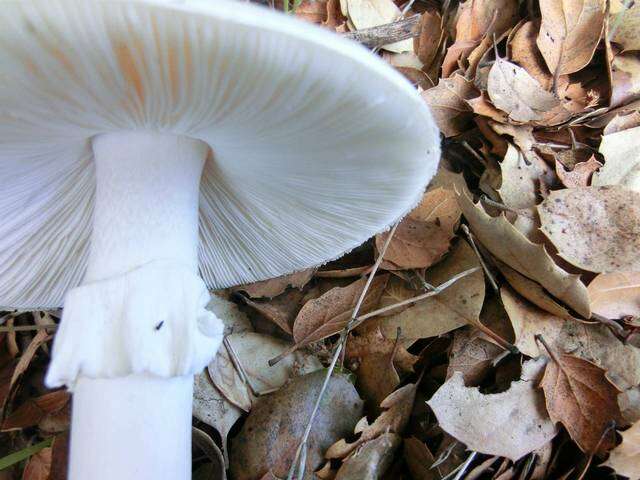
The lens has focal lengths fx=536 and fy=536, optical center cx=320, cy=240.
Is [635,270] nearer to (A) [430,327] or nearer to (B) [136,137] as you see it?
(A) [430,327]

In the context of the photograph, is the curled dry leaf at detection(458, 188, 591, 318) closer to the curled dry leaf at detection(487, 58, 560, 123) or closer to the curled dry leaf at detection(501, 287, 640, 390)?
the curled dry leaf at detection(501, 287, 640, 390)

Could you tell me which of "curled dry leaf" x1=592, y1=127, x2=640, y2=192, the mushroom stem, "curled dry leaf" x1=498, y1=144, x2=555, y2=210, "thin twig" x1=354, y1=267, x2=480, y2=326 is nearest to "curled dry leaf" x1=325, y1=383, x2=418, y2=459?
→ "thin twig" x1=354, y1=267, x2=480, y2=326

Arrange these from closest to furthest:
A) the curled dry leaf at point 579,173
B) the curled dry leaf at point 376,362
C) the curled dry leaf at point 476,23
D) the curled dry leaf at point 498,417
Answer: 1. the curled dry leaf at point 498,417
2. the curled dry leaf at point 376,362
3. the curled dry leaf at point 579,173
4. the curled dry leaf at point 476,23

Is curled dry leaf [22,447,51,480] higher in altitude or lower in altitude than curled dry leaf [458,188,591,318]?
lower

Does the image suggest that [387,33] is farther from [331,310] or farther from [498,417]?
[498,417]

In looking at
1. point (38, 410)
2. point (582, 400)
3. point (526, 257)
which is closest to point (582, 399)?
point (582, 400)

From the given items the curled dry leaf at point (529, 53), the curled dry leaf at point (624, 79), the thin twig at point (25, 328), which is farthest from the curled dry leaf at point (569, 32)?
the thin twig at point (25, 328)

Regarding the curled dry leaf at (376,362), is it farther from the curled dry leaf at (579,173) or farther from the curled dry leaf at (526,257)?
the curled dry leaf at (579,173)
